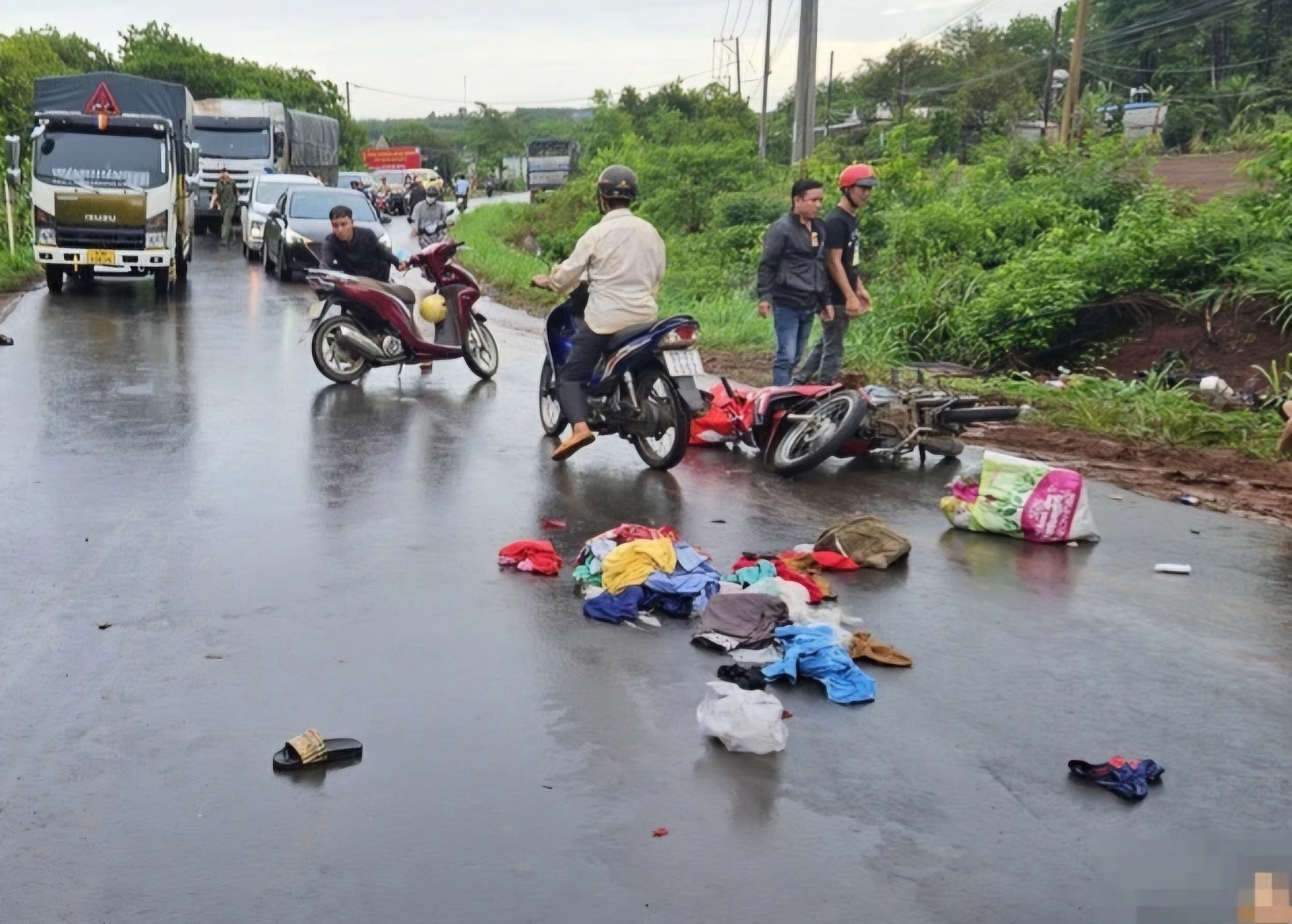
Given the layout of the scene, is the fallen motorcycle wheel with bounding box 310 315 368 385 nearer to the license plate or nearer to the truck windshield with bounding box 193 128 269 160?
the license plate

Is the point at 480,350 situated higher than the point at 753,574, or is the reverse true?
the point at 480,350

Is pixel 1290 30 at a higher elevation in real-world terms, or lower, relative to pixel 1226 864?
higher

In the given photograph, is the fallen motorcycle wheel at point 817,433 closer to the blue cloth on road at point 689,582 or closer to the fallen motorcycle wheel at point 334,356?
the blue cloth on road at point 689,582

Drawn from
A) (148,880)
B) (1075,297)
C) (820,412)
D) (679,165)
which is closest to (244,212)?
(679,165)

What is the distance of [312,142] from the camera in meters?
51.9

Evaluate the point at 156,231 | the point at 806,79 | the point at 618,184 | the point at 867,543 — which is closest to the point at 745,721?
the point at 867,543

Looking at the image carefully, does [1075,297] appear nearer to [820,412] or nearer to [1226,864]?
[820,412]

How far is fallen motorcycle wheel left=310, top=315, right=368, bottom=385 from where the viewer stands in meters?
→ 13.4

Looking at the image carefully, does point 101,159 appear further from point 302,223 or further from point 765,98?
point 765,98

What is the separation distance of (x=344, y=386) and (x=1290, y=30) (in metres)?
62.9

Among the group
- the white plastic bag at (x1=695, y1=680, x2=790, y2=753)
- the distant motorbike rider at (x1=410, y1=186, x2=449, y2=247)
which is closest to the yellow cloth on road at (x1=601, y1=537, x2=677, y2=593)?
the white plastic bag at (x1=695, y1=680, x2=790, y2=753)

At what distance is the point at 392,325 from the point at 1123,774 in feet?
33.5

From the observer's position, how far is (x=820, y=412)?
31.9 feet

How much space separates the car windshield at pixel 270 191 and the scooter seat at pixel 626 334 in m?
22.3
